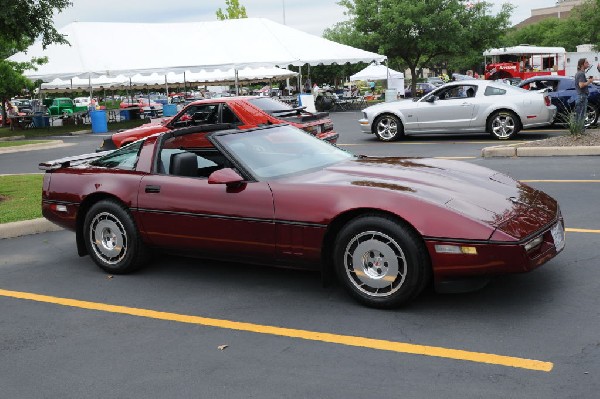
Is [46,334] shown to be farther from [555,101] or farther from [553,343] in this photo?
[555,101]

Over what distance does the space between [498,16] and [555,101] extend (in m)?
23.9

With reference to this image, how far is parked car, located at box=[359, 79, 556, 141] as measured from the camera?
1559cm

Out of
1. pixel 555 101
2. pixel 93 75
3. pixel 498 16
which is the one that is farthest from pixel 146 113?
pixel 555 101

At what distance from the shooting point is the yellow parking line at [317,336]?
3.82 m

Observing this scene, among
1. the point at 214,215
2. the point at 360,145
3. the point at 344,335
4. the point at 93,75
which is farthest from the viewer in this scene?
the point at 93,75

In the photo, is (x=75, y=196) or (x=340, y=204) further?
(x=75, y=196)

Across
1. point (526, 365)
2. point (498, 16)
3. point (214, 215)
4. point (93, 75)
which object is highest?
point (498, 16)

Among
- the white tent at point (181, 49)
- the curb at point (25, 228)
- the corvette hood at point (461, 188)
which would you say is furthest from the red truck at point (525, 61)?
the corvette hood at point (461, 188)

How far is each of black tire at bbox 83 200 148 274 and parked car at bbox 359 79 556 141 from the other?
11.6 m

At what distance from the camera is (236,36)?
30.3m

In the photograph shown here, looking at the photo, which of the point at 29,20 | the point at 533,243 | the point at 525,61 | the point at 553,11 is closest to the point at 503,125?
the point at 533,243

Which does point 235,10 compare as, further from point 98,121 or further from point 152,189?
point 152,189

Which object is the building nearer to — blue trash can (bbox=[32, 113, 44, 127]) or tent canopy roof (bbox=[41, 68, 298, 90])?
tent canopy roof (bbox=[41, 68, 298, 90])

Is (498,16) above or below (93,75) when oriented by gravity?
above
